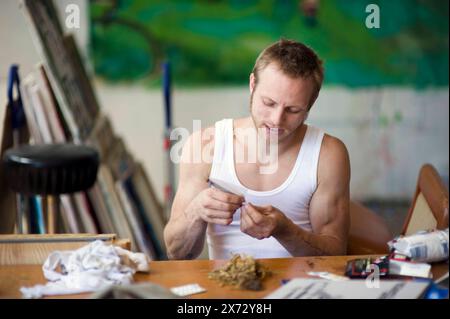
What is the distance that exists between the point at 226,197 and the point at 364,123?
1.92 metres

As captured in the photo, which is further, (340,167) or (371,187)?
(371,187)

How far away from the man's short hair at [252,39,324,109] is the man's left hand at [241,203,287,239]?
1.03 feet

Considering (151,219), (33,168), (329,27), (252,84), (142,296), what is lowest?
(151,219)

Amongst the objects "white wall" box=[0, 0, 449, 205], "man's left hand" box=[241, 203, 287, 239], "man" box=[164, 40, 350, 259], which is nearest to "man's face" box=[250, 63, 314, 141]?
"man" box=[164, 40, 350, 259]

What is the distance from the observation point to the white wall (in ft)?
10.5

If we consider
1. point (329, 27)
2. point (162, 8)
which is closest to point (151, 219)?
point (162, 8)

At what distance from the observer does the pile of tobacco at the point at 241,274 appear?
1.32 m

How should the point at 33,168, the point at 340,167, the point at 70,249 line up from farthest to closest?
1. the point at 33,168
2. the point at 340,167
3. the point at 70,249

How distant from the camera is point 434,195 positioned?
1686mm

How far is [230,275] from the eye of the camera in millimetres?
1339

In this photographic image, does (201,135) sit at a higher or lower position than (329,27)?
lower

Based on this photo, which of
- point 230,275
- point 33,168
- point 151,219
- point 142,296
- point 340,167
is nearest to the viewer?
point 142,296

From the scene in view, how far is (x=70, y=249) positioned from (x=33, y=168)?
0.76m
